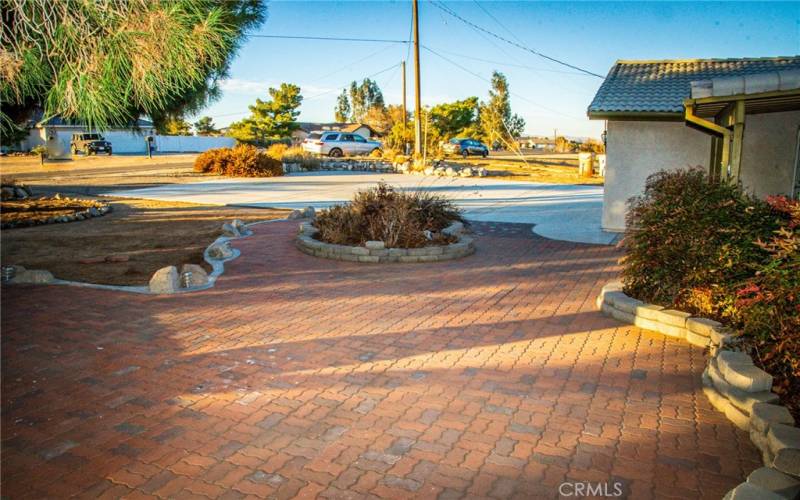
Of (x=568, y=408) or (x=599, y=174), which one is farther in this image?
(x=599, y=174)

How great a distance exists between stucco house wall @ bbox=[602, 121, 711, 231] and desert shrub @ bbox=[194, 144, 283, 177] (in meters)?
18.2

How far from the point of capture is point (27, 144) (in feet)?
152

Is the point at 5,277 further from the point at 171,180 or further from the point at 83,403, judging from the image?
the point at 171,180

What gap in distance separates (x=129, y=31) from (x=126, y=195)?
1716cm

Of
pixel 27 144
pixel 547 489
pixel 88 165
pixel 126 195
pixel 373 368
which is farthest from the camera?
pixel 27 144

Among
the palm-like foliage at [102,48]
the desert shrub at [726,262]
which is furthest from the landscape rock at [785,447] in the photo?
the palm-like foliage at [102,48]

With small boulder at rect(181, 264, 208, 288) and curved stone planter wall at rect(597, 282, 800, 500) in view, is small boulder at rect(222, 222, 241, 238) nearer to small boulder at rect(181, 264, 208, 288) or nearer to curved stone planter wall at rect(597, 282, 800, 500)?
small boulder at rect(181, 264, 208, 288)

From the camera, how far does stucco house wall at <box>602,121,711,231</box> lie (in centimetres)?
1075

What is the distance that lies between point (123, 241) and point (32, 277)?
331 centimetres

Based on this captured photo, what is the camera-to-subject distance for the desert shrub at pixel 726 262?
367cm

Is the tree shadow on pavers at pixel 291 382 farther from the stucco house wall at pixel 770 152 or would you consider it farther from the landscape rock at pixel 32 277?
the stucco house wall at pixel 770 152

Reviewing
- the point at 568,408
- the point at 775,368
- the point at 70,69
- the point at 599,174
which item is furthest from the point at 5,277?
the point at 599,174

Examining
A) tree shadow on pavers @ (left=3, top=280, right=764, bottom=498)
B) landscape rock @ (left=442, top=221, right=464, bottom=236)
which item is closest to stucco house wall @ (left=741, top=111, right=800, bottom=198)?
landscape rock @ (left=442, top=221, right=464, bottom=236)

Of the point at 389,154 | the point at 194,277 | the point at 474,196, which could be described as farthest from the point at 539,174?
the point at 194,277
